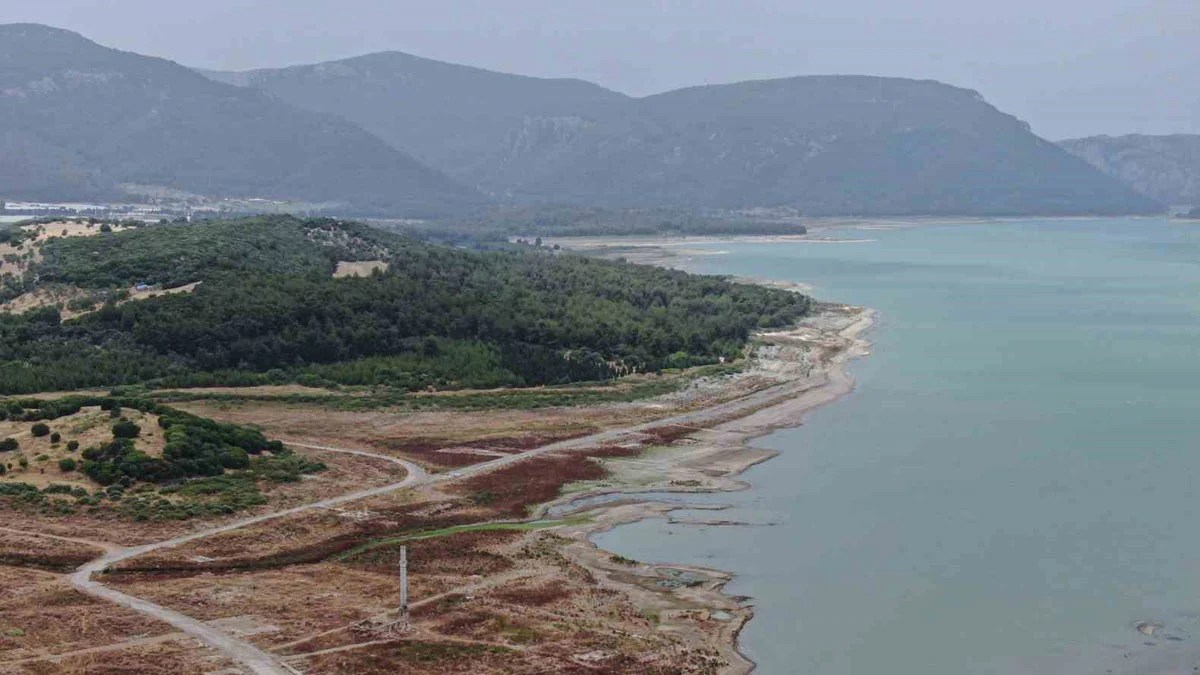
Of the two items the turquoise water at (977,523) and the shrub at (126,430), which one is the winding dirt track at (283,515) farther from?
the shrub at (126,430)

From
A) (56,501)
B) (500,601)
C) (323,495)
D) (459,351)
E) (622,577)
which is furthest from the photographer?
(459,351)

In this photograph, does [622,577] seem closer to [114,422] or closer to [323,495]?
[323,495]

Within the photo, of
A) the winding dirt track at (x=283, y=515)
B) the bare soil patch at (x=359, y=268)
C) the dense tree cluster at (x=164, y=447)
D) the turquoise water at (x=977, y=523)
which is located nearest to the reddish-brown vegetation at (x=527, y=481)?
the winding dirt track at (x=283, y=515)

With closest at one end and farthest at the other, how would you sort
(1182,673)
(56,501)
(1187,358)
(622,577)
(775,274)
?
(1182,673), (622,577), (56,501), (1187,358), (775,274)

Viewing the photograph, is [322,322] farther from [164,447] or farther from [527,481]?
[164,447]

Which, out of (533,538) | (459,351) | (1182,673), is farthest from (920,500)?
(459,351)

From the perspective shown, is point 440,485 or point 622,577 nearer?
point 622,577

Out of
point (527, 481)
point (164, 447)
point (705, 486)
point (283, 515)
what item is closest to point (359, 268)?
point (527, 481)
